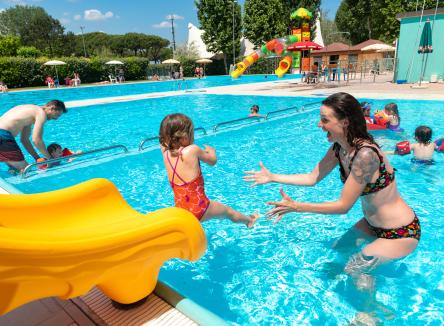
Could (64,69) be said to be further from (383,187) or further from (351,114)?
(383,187)

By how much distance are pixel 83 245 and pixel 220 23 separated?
48231 mm

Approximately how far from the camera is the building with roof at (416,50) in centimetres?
1880

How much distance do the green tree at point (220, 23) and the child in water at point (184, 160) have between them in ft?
147

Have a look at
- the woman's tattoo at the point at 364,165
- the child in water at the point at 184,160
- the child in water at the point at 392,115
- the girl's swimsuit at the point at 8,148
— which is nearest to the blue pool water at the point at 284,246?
the child in water at the point at 392,115

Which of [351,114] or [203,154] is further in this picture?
[203,154]

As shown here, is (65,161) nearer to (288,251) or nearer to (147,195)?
(147,195)

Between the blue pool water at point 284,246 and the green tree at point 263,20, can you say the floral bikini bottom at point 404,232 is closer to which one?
the blue pool water at point 284,246

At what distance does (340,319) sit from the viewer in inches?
115

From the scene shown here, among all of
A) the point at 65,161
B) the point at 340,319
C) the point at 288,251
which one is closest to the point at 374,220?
the point at 340,319

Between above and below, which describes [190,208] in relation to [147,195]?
above

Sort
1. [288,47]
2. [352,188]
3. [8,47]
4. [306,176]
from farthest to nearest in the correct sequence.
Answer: [8,47] < [288,47] < [306,176] < [352,188]

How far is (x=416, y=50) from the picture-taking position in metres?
19.4

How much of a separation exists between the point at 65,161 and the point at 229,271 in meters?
5.34

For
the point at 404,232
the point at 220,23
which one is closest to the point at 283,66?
the point at 404,232
